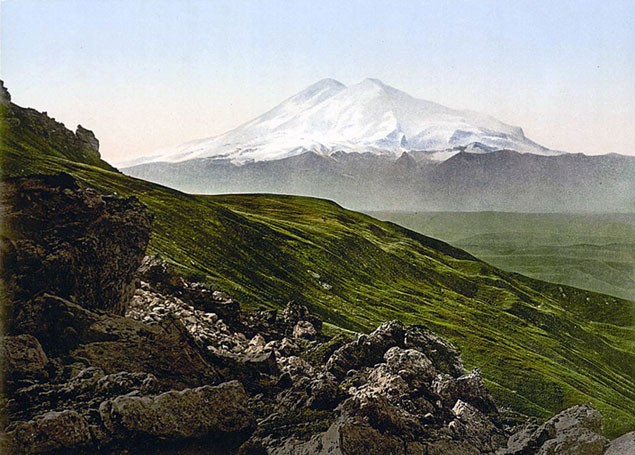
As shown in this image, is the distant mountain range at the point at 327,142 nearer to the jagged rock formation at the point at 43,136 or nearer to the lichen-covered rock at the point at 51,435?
the jagged rock formation at the point at 43,136

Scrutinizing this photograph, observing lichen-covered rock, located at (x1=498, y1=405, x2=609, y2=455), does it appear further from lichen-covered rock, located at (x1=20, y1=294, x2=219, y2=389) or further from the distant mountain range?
the distant mountain range

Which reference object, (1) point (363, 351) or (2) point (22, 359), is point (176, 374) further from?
(1) point (363, 351)

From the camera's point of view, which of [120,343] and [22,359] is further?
[120,343]

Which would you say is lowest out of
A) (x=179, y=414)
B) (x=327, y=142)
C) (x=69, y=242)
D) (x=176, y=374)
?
(x=179, y=414)

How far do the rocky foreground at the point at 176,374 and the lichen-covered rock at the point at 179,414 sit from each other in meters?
0.01

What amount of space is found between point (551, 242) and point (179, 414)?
59.6m

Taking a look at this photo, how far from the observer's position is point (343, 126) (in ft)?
46.6

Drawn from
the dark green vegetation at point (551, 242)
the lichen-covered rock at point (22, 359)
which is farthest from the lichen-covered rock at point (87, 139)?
the dark green vegetation at point (551, 242)

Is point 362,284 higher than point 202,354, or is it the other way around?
point 362,284

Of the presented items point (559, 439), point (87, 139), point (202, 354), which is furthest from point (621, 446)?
point (87, 139)

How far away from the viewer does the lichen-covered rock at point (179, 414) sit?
23.1 ft

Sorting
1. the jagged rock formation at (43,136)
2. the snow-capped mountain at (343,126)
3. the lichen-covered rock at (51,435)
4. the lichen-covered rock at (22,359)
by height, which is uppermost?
the snow-capped mountain at (343,126)

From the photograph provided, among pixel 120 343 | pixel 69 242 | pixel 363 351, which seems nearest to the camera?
A: pixel 120 343

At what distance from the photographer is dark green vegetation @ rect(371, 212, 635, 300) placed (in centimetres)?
3747
